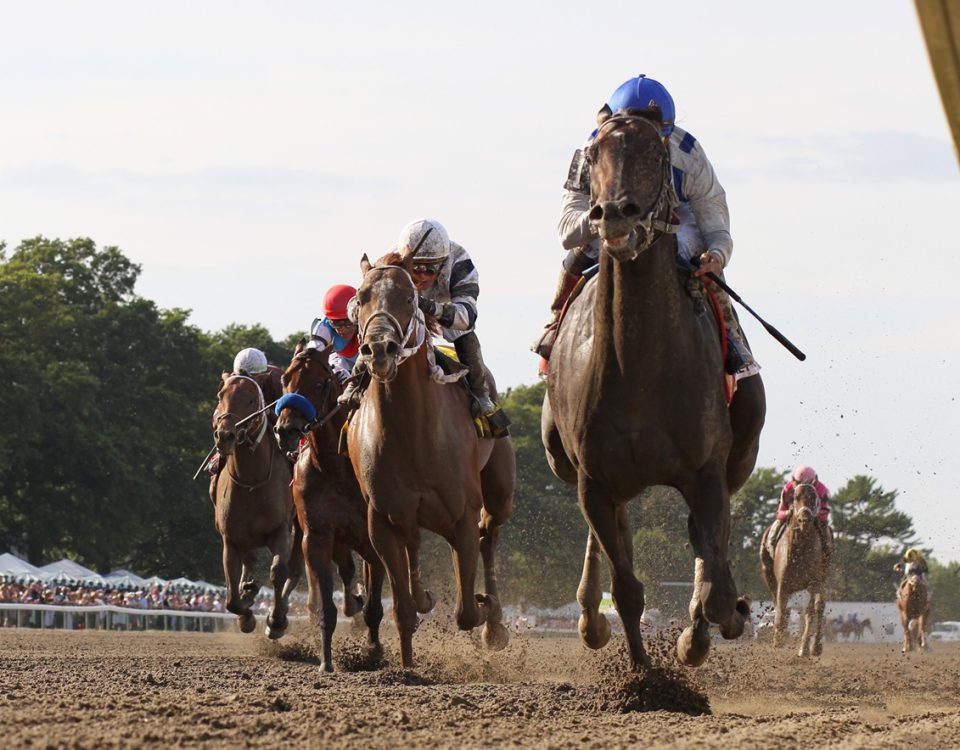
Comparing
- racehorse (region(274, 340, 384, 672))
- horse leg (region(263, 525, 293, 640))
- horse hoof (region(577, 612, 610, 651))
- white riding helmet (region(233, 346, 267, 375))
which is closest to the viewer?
horse hoof (region(577, 612, 610, 651))

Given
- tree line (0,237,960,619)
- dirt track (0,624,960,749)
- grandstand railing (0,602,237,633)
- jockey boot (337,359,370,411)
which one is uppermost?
tree line (0,237,960,619)

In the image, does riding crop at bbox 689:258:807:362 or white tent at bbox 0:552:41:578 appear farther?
white tent at bbox 0:552:41:578

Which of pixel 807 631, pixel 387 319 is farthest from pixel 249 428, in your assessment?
pixel 807 631

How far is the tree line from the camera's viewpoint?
182ft

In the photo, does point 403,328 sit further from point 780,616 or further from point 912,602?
point 912,602

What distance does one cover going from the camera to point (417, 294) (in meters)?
11.8

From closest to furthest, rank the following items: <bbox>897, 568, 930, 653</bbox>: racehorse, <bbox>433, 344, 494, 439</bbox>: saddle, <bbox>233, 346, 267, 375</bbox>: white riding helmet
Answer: <bbox>433, 344, 494, 439</bbox>: saddle < <bbox>233, 346, 267, 375</bbox>: white riding helmet < <bbox>897, 568, 930, 653</bbox>: racehorse

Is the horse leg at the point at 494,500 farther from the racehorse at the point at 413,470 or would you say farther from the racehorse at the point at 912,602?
the racehorse at the point at 912,602

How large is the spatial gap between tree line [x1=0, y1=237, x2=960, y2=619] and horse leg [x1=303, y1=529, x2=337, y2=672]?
1187 inches

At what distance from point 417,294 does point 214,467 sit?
8134 millimetres

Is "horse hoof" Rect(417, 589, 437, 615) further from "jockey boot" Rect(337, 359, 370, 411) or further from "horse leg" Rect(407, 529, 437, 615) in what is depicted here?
"jockey boot" Rect(337, 359, 370, 411)

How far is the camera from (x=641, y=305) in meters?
8.89

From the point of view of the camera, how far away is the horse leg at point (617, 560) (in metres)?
9.23

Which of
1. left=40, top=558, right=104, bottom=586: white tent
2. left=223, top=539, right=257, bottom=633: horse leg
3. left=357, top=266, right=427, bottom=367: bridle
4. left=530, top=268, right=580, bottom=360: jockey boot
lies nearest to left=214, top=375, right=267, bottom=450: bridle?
left=223, top=539, right=257, bottom=633: horse leg
